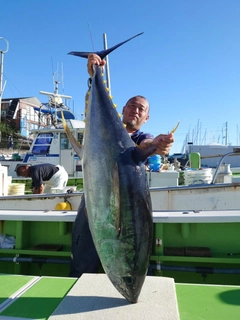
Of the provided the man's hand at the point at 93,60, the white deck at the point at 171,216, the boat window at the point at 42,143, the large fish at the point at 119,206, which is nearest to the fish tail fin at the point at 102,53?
the man's hand at the point at 93,60

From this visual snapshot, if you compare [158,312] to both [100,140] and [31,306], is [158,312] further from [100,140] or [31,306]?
[100,140]

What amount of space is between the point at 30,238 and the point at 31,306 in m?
1.51

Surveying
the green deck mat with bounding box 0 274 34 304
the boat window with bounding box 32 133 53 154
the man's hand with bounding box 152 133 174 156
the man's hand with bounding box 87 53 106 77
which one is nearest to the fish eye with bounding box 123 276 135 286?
the man's hand with bounding box 152 133 174 156

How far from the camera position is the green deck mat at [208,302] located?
153 cm

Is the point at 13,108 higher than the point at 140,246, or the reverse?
the point at 13,108

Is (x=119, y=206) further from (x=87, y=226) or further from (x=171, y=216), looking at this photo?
(x=171, y=216)

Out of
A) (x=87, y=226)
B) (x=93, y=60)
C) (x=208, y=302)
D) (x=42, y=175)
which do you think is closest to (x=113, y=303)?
(x=208, y=302)

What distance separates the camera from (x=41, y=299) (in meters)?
1.74

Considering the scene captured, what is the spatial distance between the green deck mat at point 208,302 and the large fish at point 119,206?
1.11 feet

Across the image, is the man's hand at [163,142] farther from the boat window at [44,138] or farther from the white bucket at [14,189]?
the boat window at [44,138]

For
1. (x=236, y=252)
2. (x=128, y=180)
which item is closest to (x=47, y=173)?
(x=236, y=252)

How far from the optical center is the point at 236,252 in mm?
2650

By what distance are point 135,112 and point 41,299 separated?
1.55 m

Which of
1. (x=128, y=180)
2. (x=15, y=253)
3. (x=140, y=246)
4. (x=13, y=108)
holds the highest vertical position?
(x=13, y=108)
